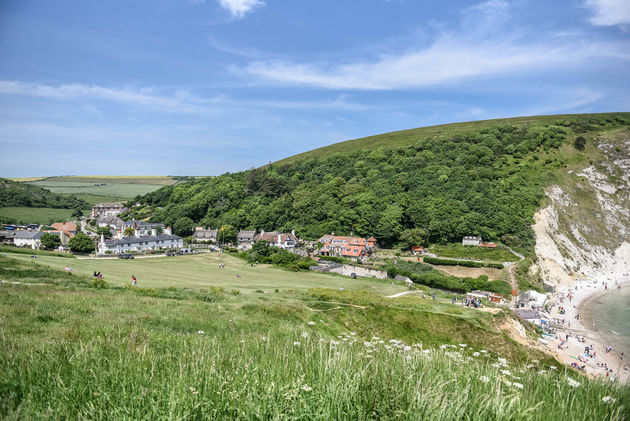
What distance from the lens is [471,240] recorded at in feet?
284

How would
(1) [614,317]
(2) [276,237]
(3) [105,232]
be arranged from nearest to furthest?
(1) [614,317] < (2) [276,237] < (3) [105,232]

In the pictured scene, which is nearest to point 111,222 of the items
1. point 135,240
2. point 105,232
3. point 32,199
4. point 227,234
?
point 105,232

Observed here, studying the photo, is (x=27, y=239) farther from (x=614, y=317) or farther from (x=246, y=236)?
(x=614, y=317)

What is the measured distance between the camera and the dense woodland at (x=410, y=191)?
9325 cm

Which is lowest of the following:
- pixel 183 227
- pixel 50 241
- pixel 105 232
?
pixel 50 241

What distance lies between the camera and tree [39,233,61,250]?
3423 inches

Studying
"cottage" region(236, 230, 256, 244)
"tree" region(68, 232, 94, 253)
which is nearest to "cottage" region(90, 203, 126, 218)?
"cottage" region(236, 230, 256, 244)

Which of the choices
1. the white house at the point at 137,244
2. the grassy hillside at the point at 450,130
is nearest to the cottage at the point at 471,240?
the white house at the point at 137,244

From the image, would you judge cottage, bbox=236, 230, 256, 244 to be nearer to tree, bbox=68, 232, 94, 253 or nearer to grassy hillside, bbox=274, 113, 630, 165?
tree, bbox=68, 232, 94, 253

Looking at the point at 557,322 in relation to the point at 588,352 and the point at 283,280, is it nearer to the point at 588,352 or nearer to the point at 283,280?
the point at 588,352

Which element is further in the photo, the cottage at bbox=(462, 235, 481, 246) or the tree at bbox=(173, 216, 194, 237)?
the tree at bbox=(173, 216, 194, 237)

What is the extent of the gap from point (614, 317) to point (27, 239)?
13055cm

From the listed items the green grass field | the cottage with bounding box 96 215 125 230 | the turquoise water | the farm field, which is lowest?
the turquoise water

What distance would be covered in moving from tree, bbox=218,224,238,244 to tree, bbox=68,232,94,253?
38.6 metres
